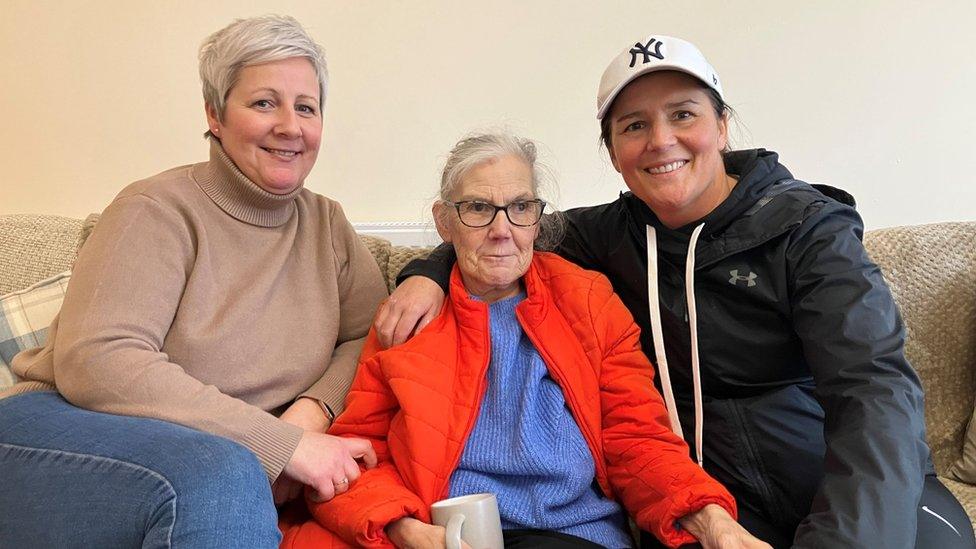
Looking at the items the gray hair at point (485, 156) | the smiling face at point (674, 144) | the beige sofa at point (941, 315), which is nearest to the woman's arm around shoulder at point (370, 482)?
the gray hair at point (485, 156)

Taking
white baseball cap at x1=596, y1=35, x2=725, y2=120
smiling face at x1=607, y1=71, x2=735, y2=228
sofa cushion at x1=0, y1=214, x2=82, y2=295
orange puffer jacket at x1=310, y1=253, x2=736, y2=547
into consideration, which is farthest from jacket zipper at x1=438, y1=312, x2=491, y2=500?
sofa cushion at x1=0, y1=214, x2=82, y2=295

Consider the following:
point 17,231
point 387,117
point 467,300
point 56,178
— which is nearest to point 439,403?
point 467,300

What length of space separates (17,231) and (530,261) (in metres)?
1.46

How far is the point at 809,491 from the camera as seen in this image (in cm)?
133

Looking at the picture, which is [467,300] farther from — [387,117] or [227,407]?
[387,117]

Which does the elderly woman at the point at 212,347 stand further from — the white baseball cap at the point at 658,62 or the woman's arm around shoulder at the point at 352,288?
the white baseball cap at the point at 658,62

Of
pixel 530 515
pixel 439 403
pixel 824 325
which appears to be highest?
pixel 824 325

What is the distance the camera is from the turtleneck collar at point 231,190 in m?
1.50

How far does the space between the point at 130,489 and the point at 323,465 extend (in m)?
0.32

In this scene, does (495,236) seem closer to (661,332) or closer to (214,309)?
(661,332)

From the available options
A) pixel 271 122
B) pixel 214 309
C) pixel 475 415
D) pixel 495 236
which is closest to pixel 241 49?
pixel 271 122

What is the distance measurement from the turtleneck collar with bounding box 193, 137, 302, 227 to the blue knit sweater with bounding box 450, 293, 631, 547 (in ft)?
1.83

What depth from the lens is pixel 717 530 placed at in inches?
47.2

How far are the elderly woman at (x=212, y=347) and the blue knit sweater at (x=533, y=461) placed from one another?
0.74ft
